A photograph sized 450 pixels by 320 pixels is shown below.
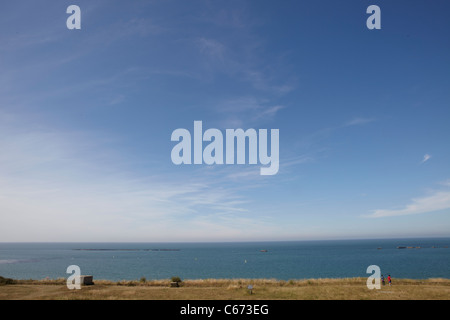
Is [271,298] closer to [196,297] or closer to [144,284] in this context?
[196,297]

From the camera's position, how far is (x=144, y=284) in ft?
102
